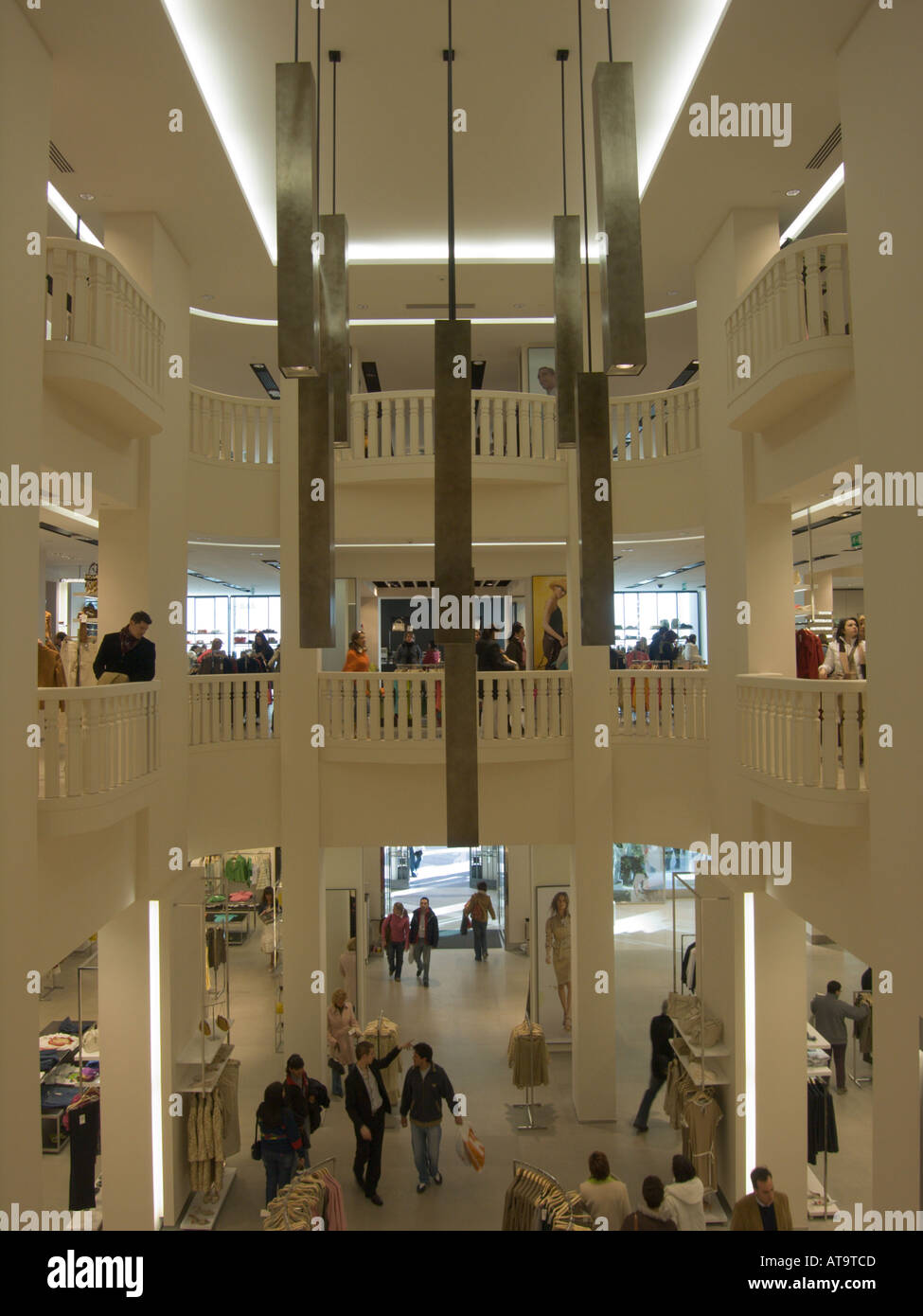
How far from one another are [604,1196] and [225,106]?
9.72m

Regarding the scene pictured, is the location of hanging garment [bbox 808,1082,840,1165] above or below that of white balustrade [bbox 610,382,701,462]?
below

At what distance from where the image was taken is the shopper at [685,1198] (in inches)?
259

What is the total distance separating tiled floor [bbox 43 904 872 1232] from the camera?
8656 millimetres

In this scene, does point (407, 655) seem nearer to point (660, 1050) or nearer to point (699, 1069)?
point (660, 1050)

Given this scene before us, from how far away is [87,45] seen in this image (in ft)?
20.4

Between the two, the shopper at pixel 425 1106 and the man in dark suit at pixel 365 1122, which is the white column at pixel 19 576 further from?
the shopper at pixel 425 1106

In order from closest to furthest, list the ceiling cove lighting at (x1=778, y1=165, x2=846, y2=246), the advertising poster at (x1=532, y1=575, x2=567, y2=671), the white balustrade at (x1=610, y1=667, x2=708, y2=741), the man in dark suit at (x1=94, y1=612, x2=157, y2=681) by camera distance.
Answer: the man in dark suit at (x1=94, y1=612, x2=157, y2=681), the ceiling cove lighting at (x1=778, y1=165, x2=846, y2=246), the white balustrade at (x1=610, y1=667, x2=708, y2=741), the advertising poster at (x1=532, y1=575, x2=567, y2=671)

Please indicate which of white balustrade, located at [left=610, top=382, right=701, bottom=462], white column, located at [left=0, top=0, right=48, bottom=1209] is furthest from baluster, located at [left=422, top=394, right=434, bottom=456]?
white column, located at [left=0, top=0, right=48, bottom=1209]

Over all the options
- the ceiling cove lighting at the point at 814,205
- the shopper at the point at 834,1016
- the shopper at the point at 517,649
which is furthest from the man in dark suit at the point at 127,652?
the shopper at the point at 834,1016

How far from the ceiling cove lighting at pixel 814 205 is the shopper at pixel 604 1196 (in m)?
8.77

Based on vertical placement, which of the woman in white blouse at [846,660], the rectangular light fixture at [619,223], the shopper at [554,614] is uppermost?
the rectangular light fixture at [619,223]

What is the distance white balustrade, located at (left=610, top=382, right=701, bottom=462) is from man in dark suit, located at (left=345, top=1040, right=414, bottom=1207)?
741 cm

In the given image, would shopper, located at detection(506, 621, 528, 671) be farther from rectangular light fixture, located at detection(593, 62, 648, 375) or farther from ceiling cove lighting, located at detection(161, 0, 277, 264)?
rectangular light fixture, located at detection(593, 62, 648, 375)

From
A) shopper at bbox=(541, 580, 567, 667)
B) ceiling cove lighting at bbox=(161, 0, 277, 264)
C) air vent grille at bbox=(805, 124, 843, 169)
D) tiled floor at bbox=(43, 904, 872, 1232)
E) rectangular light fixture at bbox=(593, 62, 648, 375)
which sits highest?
ceiling cove lighting at bbox=(161, 0, 277, 264)
